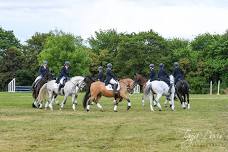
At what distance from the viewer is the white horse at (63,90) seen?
30694 mm

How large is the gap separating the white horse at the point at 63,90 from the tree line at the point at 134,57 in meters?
45.2

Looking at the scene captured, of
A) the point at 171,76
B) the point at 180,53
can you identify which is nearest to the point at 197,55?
the point at 180,53

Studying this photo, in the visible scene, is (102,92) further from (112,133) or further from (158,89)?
(112,133)

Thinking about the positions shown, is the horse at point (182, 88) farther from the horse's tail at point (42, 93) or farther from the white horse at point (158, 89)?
the horse's tail at point (42, 93)

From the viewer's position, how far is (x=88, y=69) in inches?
3219

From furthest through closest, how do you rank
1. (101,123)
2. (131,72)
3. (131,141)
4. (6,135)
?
(131,72)
(101,123)
(6,135)
(131,141)

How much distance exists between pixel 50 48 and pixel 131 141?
218ft

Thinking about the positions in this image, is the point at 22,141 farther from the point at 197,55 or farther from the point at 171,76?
the point at 197,55

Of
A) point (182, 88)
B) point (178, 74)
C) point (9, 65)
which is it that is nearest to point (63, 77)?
point (178, 74)

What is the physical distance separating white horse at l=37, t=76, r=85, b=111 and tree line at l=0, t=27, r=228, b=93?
148 ft

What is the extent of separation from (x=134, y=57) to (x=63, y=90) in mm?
49008

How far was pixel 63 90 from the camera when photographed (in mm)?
31172

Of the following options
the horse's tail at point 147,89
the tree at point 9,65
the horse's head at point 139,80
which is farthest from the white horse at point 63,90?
the tree at point 9,65

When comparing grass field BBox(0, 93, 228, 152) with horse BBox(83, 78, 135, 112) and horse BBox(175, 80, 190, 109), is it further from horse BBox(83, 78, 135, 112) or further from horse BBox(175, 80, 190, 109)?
horse BBox(175, 80, 190, 109)
